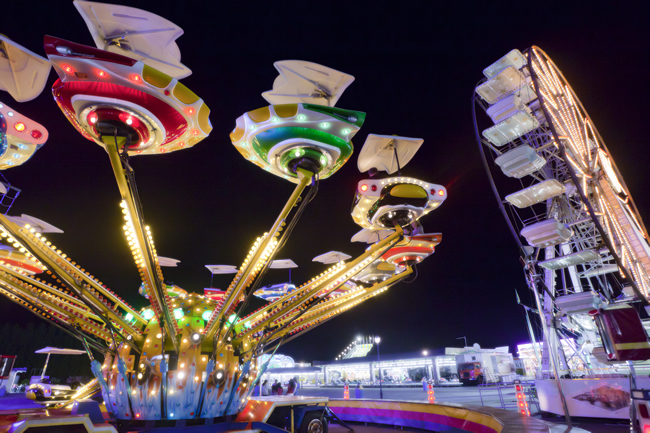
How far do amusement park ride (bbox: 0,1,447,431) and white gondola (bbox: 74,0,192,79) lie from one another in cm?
1

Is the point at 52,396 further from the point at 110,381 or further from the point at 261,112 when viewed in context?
the point at 261,112

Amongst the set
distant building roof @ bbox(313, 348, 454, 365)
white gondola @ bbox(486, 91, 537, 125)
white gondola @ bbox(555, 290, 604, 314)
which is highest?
white gondola @ bbox(486, 91, 537, 125)

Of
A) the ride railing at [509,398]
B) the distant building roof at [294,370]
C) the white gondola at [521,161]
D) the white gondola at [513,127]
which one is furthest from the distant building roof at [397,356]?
the white gondola at [513,127]

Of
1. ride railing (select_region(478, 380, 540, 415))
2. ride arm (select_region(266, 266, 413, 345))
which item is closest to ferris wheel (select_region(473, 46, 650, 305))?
ride railing (select_region(478, 380, 540, 415))

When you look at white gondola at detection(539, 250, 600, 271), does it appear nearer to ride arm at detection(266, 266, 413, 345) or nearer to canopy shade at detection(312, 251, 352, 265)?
canopy shade at detection(312, 251, 352, 265)

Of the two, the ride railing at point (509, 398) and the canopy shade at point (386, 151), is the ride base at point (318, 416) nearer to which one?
the ride railing at point (509, 398)

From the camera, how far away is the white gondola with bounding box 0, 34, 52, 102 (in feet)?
13.9

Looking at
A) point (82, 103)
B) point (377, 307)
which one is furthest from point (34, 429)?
point (377, 307)

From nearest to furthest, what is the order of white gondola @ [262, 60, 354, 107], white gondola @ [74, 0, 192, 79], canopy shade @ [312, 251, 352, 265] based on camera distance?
white gondola @ [74, 0, 192, 79] < white gondola @ [262, 60, 354, 107] < canopy shade @ [312, 251, 352, 265]

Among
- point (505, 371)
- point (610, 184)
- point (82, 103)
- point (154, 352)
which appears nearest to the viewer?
point (82, 103)

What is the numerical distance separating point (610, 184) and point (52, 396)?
3132 centimetres

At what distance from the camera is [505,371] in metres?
40.8

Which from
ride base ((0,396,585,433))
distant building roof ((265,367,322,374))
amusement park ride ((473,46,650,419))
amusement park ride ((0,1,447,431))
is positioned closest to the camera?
amusement park ride ((0,1,447,431))

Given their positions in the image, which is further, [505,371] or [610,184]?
[505,371]
